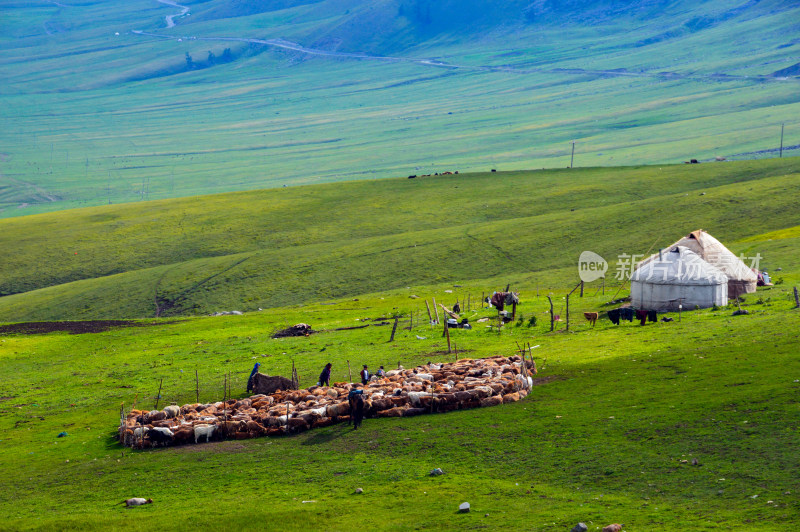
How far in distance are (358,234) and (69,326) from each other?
40294 mm

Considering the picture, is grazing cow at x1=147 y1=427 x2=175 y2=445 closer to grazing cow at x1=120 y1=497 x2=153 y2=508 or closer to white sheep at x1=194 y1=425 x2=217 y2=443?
white sheep at x1=194 y1=425 x2=217 y2=443

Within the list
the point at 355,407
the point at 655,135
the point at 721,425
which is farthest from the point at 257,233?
the point at 655,135

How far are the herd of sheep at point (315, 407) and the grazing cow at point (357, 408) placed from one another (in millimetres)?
782

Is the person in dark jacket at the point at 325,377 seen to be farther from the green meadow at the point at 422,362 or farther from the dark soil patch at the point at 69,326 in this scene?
the dark soil patch at the point at 69,326

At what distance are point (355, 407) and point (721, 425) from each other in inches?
424

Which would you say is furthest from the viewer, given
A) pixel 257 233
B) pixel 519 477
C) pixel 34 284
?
pixel 257 233

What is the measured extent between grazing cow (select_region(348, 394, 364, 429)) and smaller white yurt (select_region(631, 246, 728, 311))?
23700 mm

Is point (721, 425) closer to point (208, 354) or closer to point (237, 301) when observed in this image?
point (208, 354)

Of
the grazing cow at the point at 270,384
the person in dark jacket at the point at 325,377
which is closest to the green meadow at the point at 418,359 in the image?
the grazing cow at the point at 270,384

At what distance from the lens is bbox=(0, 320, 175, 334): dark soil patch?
5952cm

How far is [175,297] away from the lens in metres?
77.5

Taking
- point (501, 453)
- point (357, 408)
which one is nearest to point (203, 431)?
point (357, 408)

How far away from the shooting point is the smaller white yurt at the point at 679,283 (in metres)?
45.6

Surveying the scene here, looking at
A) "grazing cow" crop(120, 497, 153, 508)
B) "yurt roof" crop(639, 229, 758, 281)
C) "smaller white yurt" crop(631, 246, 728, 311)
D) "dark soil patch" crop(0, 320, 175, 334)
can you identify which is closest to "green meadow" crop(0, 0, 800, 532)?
"grazing cow" crop(120, 497, 153, 508)
